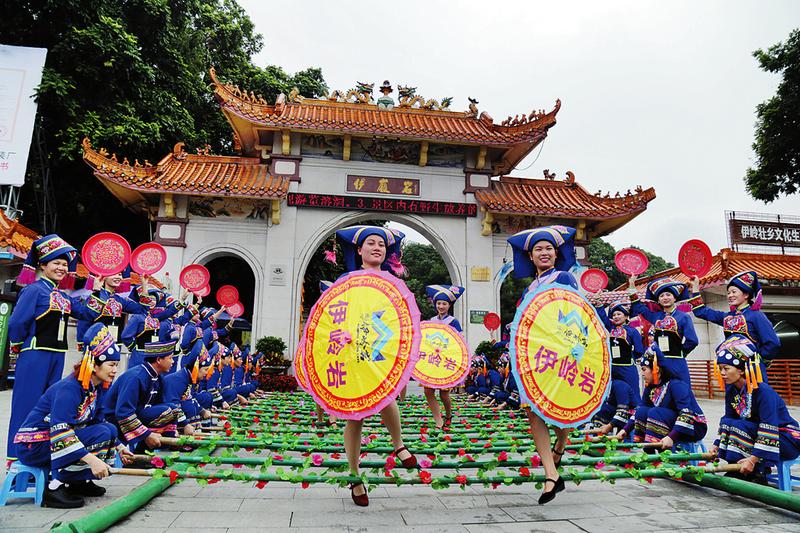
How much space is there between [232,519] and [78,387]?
1.43m

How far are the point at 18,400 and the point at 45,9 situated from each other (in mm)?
14169

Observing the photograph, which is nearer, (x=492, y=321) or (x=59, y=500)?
(x=59, y=500)

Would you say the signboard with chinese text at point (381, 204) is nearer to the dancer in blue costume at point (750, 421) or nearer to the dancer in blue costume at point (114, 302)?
the dancer in blue costume at point (114, 302)

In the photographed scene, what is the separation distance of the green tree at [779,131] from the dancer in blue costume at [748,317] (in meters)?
15.4

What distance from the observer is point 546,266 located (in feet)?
12.3

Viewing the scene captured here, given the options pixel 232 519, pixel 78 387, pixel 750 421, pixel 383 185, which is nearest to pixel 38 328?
pixel 78 387

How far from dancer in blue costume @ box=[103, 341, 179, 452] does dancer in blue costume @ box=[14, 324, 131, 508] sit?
487mm

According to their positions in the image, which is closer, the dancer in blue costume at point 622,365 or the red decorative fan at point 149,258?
the dancer in blue costume at point 622,365

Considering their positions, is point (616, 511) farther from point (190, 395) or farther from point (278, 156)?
point (278, 156)

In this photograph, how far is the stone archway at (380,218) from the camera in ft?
42.3

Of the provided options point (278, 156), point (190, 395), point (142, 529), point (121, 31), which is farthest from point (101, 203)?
point (142, 529)

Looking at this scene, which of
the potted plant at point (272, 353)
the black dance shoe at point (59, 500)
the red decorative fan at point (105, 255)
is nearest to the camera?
the black dance shoe at point (59, 500)

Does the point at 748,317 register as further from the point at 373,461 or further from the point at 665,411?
the point at 373,461

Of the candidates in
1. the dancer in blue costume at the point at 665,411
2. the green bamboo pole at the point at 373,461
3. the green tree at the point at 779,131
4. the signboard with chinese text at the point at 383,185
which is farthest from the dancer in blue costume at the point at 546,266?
the green tree at the point at 779,131
